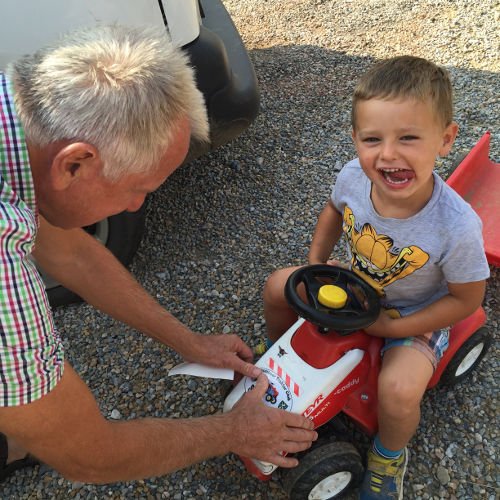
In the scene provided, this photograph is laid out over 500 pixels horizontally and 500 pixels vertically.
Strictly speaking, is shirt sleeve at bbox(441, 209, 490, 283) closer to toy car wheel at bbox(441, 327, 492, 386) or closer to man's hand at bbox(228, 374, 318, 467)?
toy car wheel at bbox(441, 327, 492, 386)

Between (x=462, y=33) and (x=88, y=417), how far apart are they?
4.04m

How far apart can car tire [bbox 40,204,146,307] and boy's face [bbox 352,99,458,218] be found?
117 cm

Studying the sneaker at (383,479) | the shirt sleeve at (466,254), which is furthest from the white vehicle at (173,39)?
the sneaker at (383,479)

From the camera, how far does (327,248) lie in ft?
6.84

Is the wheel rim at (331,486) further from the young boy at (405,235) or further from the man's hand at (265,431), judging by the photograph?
→ the man's hand at (265,431)

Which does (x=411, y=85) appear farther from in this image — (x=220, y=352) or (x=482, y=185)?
(x=482, y=185)

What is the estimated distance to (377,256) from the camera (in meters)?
1.80

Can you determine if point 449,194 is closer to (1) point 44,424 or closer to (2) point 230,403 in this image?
(2) point 230,403

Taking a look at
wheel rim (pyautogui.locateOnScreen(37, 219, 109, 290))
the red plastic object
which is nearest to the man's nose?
the red plastic object

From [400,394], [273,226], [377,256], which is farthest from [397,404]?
[273,226]

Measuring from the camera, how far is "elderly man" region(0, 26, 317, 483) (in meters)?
1.14

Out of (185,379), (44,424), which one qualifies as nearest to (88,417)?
(44,424)

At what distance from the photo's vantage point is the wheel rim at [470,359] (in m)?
2.06

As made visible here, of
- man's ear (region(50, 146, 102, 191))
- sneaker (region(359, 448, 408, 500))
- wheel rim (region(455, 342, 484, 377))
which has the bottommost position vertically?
sneaker (region(359, 448, 408, 500))
